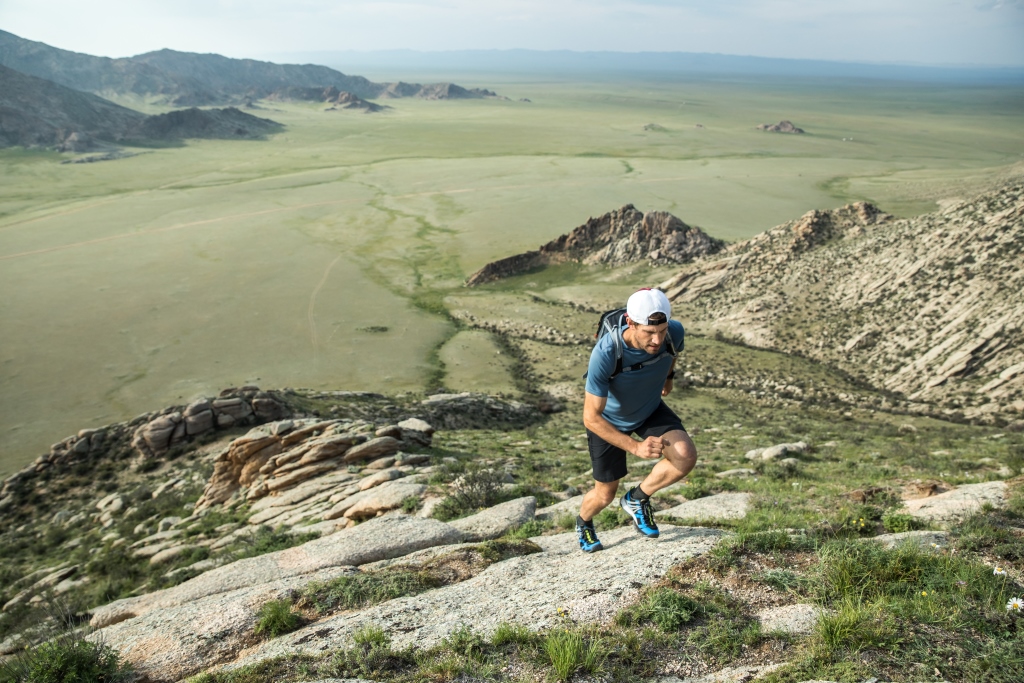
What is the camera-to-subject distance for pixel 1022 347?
2094cm

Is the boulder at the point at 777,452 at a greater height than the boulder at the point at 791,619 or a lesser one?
lesser

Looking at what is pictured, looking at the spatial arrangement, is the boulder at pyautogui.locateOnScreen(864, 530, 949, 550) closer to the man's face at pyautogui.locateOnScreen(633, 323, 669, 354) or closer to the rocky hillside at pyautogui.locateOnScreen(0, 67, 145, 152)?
the man's face at pyautogui.locateOnScreen(633, 323, 669, 354)

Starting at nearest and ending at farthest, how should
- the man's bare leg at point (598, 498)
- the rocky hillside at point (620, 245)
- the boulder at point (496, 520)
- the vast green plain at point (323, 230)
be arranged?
1. the man's bare leg at point (598, 498)
2. the boulder at point (496, 520)
3. the vast green plain at point (323, 230)
4. the rocky hillside at point (620, 245)

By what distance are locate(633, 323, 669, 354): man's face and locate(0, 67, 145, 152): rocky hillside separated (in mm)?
135000

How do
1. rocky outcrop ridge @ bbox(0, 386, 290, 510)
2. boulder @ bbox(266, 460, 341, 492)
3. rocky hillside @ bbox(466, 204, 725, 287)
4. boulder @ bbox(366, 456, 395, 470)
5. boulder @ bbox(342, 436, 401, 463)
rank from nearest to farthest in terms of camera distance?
1. boulder @ bbox(366, 456, 395, 470)
2. boulder @ bbox(266, 460, 341, 492)
3. boulder @ bbox(342, 436, 401, 463)
4. rocky outcrop ridge @ bbox(0, 386, 290, 510)
5. rocky hillside @ bbox(466, 204, 725, 287)

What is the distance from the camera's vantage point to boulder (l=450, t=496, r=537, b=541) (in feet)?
26.1

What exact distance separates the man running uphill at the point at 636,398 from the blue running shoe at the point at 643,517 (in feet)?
1.27

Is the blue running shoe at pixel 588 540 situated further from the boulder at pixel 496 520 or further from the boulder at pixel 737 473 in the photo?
the boulder at pixel 737 473

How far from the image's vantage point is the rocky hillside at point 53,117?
367ft

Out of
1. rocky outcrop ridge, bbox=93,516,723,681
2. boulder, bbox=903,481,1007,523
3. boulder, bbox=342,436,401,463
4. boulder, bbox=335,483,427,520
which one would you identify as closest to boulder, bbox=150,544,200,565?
boulder, bbox=335,483,427,520

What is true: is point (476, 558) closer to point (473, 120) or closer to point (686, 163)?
point (686, 163)

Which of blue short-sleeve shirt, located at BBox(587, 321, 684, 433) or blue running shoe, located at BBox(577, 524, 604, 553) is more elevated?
blue short-sleeve shirt, located at BBox(587, 321, 684, 433)

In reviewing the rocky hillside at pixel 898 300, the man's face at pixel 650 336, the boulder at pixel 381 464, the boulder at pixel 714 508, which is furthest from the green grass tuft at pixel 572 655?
the rocky hillside at pixel 898 300

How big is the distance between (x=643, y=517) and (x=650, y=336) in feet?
8.08
